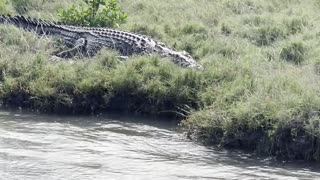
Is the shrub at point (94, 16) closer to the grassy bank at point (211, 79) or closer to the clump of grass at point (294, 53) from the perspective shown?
the grassy bank at point (211, 79)

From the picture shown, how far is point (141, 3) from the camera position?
15156mm

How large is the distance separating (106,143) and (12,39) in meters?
3.96

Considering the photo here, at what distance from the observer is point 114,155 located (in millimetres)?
8133

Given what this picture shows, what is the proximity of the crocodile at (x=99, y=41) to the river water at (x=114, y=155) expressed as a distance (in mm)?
1697

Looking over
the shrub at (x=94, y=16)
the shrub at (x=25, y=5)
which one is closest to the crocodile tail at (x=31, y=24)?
the shrub at (x=94, y=16)

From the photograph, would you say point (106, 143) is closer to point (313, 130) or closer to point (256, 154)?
point (256, 154)

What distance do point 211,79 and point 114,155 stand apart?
2.36 meters

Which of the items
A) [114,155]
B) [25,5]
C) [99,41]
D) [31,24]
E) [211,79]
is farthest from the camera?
[25,5]

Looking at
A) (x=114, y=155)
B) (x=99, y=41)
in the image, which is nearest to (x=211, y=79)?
(x=114, y=155)

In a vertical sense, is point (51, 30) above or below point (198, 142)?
above

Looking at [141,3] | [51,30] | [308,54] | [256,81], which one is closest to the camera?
[256,81]

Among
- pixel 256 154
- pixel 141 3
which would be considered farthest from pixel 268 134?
pixel 141 3

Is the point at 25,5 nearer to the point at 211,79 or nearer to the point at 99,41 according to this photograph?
the point at 99,41

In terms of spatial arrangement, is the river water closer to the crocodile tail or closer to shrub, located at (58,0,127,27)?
the crocodile tail
